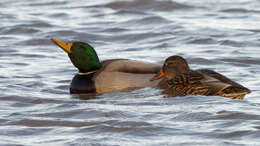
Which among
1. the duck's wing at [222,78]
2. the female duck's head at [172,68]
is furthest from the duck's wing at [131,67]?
the duck's wing at [222,78]

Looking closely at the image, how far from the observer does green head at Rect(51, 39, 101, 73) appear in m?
9.55

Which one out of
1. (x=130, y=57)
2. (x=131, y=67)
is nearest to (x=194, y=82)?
(x=131, y=67)

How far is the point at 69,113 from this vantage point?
7.87 meters

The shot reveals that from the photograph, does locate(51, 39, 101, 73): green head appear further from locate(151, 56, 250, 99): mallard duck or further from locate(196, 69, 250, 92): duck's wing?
locate(196, 69, 250, 92): duck's wing

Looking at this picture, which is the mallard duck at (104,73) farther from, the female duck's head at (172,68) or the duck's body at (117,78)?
the female duck's head at (172,68)

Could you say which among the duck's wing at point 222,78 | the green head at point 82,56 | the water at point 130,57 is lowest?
the water at point 130,57

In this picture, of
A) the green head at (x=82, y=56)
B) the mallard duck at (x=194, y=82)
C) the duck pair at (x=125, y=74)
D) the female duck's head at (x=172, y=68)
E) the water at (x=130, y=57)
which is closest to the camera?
the water at (x=130, y=57)

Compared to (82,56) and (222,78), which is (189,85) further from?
(82,56)

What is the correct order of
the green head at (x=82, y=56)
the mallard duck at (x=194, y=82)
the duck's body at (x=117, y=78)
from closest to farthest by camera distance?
the mallard duck at (x=194, y=82) → the duck's body at (x=117, y=78) → the green head at (x=82, y=56)

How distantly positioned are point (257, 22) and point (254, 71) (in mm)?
4575

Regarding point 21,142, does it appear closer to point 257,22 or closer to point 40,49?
point 40,49

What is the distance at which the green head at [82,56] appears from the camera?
9.55 metres

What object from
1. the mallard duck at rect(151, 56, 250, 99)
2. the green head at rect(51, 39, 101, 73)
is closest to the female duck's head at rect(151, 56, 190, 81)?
the mallard duck at rect(151, 56, 250, 99)

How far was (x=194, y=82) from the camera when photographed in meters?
8.68
